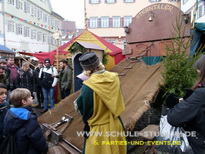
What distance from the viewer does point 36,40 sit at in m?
27.9

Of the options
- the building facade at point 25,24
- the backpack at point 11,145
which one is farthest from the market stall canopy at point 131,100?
the building facade at point 25,24

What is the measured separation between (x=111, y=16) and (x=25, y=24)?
39.2 feet

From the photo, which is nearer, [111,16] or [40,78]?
[40,78]

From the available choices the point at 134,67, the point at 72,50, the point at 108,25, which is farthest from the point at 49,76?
the point at 108,25

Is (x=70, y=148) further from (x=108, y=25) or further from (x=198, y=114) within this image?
(x=108, y=25)

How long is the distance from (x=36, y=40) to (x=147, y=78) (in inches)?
1038

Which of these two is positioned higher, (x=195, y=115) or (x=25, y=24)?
(x=25, y=24)

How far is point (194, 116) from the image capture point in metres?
1.60

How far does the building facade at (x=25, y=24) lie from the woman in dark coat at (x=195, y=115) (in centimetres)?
1596

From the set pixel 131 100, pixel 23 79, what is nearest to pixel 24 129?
pixel 131 100

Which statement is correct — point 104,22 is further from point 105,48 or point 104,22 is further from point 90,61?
point 90,61

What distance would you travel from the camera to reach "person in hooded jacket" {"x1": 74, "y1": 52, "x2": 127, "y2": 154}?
78.4 inches

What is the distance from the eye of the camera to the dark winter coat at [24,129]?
6.72 ft

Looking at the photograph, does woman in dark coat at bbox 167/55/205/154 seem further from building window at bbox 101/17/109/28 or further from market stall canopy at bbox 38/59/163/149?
building window at bbox 101/17/109/28
